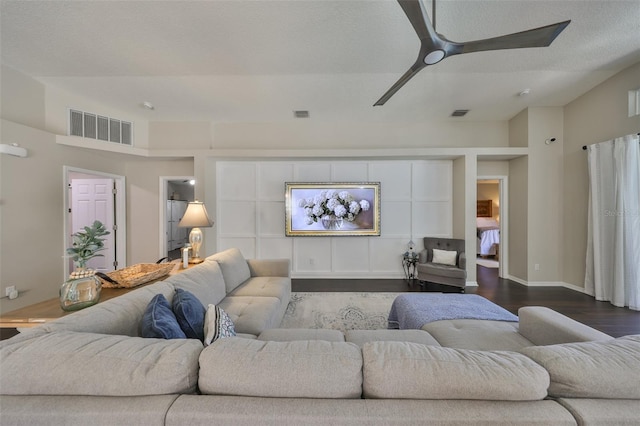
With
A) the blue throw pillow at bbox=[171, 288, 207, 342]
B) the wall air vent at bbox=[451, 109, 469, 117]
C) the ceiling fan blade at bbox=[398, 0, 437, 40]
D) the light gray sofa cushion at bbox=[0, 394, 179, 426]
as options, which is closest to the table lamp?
the blue throw pillow at bbox=[171, 288, 207, 342]

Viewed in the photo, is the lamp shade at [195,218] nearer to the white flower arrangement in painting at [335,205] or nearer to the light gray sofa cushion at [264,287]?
the light gray sofa cushion at [264,287]

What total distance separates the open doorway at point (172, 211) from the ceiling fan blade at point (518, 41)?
457cm

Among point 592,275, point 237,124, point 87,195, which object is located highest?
point 237,124

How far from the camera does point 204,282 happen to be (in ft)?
6.86

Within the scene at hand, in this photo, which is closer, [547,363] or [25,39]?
[547,363]

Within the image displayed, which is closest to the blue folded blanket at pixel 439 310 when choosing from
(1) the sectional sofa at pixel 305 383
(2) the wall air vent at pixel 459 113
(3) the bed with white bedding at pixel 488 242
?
(1) the sectional sofa at pixel 305 383

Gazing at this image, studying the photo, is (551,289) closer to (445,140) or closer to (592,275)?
(592,275)

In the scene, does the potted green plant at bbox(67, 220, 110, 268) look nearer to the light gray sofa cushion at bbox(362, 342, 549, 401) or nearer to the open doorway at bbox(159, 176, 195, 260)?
the light gray sofa cushion at bbox(362, 342, 549, 401)

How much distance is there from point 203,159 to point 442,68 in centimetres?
396

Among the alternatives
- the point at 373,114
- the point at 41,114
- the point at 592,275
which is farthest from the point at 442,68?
the point at 41,114

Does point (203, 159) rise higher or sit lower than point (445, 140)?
lower

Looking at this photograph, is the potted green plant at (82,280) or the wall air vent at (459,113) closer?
the potted green plant at (82,280)

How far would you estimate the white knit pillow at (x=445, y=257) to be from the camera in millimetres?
3939

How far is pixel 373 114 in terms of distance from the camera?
13.4 ft
